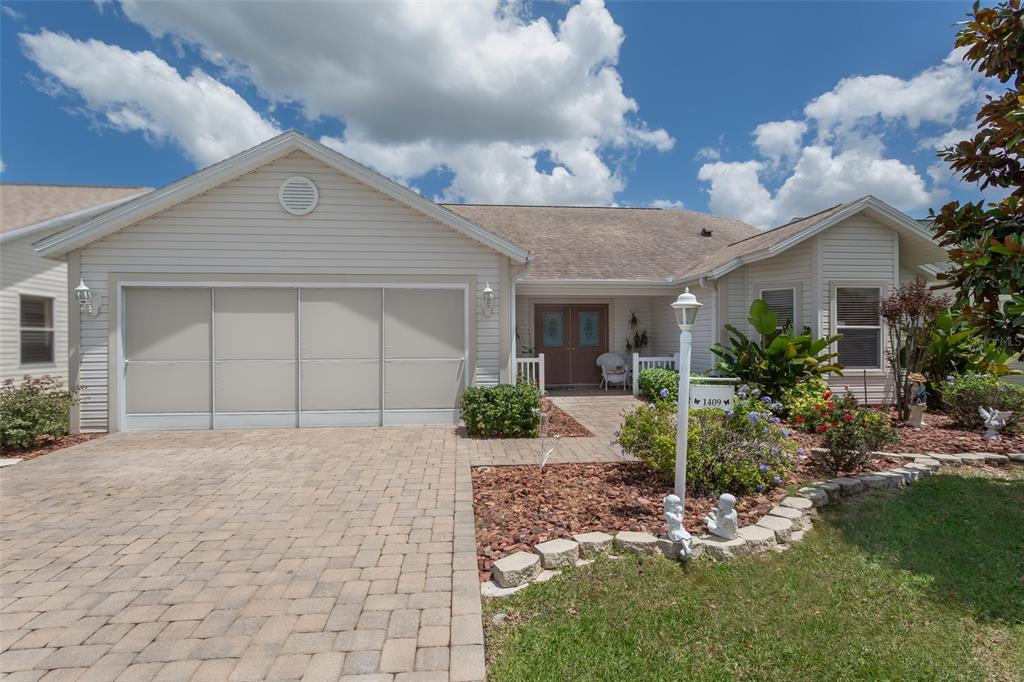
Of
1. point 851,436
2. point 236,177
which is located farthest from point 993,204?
point 236,177

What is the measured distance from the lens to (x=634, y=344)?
12859 millimetres

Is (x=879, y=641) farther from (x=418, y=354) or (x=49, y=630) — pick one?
(x=418, y=354)

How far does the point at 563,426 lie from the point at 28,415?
799cm

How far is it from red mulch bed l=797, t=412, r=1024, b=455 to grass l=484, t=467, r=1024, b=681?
273 centimetres

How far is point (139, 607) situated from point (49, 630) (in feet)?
1.35

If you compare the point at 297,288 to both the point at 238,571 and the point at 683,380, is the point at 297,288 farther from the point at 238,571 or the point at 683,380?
the point at 683,380

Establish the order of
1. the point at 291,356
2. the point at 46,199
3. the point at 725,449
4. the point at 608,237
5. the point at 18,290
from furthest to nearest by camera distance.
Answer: the point at 608,237
the point at 46,199
the point at 18,290
the point at 291,356
the point at 725,449

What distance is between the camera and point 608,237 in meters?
14.7

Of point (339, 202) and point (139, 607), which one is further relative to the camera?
point (339, 202)

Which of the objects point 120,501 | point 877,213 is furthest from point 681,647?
point 877,213

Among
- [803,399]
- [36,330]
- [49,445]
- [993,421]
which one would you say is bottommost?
[49,445]

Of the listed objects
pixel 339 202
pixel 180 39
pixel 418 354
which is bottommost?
pixel 418 354

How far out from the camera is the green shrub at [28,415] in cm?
651

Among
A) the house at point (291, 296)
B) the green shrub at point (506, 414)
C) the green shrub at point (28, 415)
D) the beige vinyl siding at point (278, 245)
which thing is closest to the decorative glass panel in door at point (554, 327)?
the house at point (291, 296)
